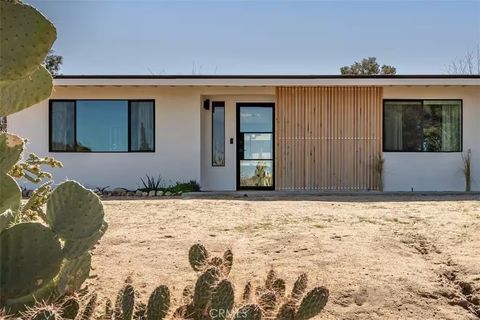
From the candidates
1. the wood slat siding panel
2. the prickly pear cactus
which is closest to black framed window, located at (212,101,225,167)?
the wood slat siding panel

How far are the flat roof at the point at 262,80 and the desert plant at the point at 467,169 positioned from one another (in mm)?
1938

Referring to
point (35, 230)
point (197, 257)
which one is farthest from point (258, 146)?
point (35, 230)

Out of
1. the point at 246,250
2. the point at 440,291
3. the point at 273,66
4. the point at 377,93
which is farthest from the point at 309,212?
the point at 273,66

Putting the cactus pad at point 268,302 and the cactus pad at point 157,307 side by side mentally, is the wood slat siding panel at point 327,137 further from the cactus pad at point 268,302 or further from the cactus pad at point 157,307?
the cactus pad at point 157,307

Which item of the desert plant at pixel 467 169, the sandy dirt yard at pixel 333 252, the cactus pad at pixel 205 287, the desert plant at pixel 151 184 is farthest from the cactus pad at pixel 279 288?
the desert plant at pixel 467 169

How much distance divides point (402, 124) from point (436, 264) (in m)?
9.70

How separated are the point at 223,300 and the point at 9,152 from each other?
5.37 feet

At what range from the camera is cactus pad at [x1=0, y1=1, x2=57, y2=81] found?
8.63 ft

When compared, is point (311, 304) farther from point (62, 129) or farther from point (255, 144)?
point (62, 129)

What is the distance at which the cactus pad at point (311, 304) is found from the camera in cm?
315

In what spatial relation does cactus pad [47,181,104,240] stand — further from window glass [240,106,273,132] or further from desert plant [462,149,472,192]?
desert plant [462,149,472,192]

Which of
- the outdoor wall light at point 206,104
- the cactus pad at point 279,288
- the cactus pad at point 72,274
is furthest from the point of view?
the outdoor wall light at point 206,104

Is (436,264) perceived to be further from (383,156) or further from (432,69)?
(432,69)

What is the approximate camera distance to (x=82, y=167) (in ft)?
47.0
